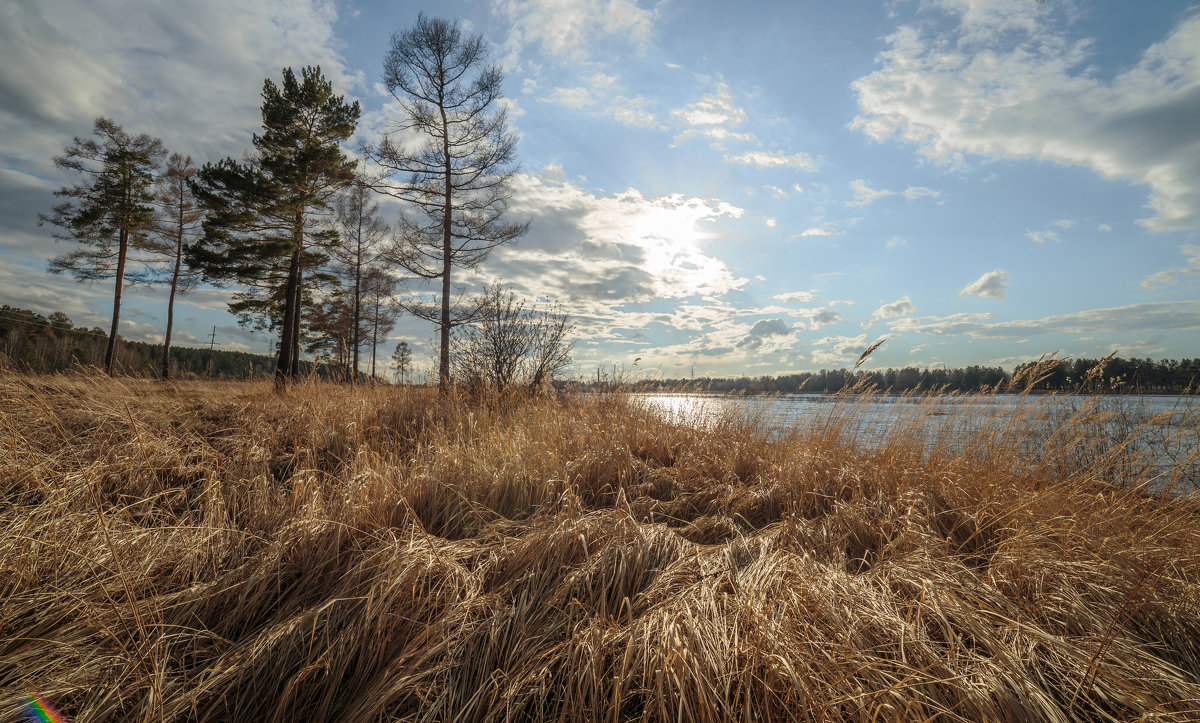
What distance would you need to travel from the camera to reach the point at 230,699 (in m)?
1.82

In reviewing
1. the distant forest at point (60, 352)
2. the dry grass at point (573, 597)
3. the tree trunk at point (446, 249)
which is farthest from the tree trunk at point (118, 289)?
the dry grass at point (573, 597)

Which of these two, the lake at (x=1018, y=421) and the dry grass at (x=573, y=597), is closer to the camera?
the dry grass at (x=573, y=597)

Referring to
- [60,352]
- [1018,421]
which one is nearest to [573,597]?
[1018,421]

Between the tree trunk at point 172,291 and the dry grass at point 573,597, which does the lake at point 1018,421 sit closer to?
the dry grass at point 573,597

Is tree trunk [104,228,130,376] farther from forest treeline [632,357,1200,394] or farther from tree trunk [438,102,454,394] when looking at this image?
forest treeline [632,357,1200,394]

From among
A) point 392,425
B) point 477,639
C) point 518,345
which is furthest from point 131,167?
point 477,639

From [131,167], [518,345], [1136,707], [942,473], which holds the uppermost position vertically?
[131,167]

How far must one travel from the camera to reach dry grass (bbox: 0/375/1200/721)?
1653 millimetres

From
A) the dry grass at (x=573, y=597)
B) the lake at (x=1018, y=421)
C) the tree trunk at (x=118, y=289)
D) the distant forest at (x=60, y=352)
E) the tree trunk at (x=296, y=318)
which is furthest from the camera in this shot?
the tree trunk at (x=118, y=289)

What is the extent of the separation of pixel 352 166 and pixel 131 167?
13.1 metres

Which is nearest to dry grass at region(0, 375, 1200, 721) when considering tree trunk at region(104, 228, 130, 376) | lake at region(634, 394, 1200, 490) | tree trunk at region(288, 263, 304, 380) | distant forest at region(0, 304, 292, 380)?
lake at region(634, 394, 1200, 490)

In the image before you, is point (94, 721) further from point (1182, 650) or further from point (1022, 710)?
point (1182, 650)

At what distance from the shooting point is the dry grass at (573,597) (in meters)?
1.65

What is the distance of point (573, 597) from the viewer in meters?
2.21
